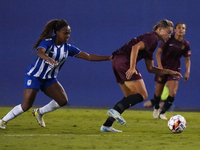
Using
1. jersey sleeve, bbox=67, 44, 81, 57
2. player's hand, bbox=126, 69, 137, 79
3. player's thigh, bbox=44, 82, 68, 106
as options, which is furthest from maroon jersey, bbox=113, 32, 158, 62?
player's thigh, bbox=44, 82, 68, 106

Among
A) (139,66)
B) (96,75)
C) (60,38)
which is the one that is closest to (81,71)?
(96,75)

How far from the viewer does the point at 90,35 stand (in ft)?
38.0

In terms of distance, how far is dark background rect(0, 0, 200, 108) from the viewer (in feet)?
37.5

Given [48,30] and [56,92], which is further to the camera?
[56,92]

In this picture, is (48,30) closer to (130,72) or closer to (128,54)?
(128,54)

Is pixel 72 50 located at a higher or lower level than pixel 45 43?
lower

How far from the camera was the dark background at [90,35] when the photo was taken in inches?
450

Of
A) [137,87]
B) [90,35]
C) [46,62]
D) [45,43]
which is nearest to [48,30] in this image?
[45,43]

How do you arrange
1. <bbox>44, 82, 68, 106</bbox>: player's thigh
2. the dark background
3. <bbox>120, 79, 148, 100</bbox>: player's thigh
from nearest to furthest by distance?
<bbox>120, 79, 148, 100</bbox>: player's thigh
<bbox>44, 82, 68, 106</bbox>: player's thigh
the dark background

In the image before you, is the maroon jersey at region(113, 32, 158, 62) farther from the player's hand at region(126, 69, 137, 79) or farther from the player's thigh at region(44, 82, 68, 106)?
the player's thigh at region(44, 82, 68, 106)

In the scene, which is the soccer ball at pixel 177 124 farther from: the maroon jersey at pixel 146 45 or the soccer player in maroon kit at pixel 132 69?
the maroon jersey at pixel 146 45

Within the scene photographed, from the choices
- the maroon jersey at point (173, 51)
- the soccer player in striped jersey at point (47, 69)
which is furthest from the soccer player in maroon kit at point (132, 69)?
the maroon jersey at point (173, 51)

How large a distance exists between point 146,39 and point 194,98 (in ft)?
21.1

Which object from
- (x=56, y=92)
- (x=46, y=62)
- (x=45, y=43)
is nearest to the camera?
(x=45, y=43)
